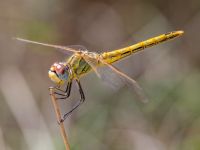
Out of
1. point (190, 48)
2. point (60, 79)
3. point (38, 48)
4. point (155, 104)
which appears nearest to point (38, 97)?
point (38, 48)

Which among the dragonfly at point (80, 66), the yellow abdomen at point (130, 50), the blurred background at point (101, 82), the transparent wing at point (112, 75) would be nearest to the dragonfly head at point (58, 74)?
the dragonfly at point (80, 66)

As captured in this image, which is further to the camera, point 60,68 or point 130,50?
point 130,50

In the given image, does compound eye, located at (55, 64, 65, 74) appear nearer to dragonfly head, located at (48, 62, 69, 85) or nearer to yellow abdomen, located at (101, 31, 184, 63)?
dragonfly head, located at (48, 62, 69, 85)

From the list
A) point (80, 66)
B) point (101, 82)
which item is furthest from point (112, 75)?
point (101, 82)

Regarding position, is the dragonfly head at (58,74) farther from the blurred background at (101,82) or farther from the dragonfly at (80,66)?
the blurred background at (101,82)

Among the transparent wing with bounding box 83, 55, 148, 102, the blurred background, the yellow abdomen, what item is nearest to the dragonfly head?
the transparent wing with bounding box 83, 55, 148, 102

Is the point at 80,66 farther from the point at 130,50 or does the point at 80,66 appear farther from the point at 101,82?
the point at 101,82
